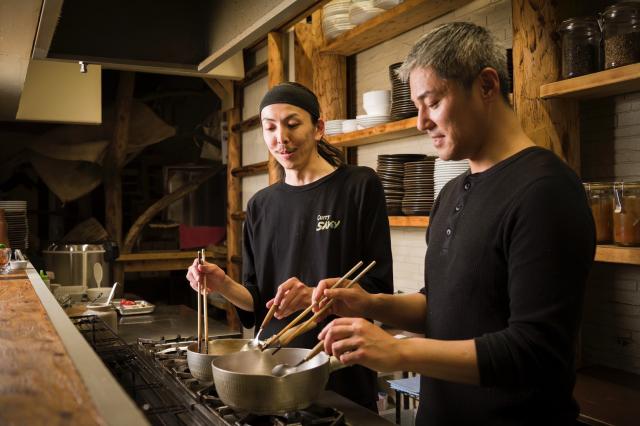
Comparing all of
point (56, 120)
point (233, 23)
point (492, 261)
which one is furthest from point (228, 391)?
point (56, 120)

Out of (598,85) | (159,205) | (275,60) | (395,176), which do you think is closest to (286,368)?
(598,85)

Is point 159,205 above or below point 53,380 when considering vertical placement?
above

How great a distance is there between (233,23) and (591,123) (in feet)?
5.54

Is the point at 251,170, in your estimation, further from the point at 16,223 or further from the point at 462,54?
the point at 462,54

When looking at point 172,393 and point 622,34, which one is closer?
point 172,393

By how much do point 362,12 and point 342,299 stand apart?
2774 millimetres

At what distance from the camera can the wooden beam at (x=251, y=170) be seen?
5925mm

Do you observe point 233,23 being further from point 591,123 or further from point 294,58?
point 294,58

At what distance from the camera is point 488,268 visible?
1.37 metres

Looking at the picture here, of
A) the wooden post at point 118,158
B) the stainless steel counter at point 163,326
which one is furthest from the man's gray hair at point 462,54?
the wooden post at point 118,158

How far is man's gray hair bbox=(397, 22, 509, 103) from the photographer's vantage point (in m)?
1.40

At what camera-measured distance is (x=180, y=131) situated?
29.2 ft

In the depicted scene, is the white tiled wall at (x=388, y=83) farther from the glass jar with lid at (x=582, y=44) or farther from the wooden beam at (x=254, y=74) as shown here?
the wooden beam at (x=254, y=74)

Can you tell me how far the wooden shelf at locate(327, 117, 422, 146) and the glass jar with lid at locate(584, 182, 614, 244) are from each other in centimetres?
119
